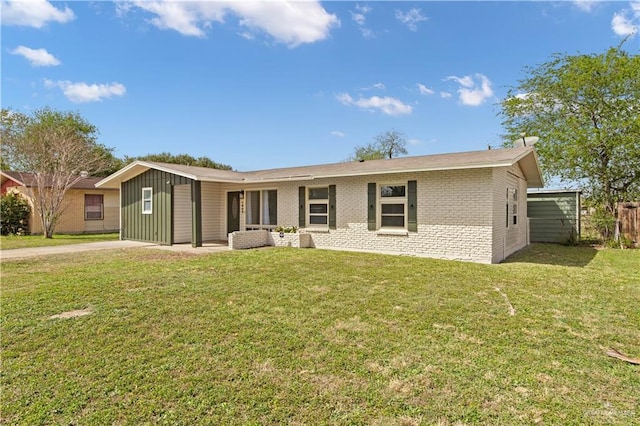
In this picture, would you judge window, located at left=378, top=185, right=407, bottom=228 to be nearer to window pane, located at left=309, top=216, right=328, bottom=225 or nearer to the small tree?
window pane, located at left=309, top=216, right=328, bottom=225

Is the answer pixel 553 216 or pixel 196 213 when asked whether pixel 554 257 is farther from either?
pixel 196 213

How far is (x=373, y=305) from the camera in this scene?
5172 mm

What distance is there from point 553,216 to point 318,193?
1088 cm

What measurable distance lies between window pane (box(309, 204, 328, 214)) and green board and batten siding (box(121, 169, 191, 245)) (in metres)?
4.53

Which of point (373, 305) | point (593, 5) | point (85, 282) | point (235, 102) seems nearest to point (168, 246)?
point (85, 282)

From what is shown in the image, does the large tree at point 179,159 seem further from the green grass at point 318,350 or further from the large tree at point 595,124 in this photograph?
the green grass at point 318,350

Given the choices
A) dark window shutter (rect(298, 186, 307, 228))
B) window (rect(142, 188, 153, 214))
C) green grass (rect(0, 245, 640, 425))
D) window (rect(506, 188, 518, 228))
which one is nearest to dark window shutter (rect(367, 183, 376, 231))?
dark window shutter (rect(298, 186, 307, 228))

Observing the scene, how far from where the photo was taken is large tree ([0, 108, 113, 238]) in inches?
640

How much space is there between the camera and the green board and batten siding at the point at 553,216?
14766 mm

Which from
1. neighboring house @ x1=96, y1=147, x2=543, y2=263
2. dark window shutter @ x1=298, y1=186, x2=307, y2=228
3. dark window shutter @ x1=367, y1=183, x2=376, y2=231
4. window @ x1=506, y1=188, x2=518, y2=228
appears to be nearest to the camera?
neighboring house @ x1=96, y1=147, x2=543, y2=263

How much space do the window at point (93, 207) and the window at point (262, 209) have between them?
11.6 m

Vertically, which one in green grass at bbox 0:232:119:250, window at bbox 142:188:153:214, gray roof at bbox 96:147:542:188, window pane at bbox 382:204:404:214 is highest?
gray roof at bbox 96:147:542:188

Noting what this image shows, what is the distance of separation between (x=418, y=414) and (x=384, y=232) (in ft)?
27.0

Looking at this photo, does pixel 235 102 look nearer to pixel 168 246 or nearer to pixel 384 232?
pixel 168 246
